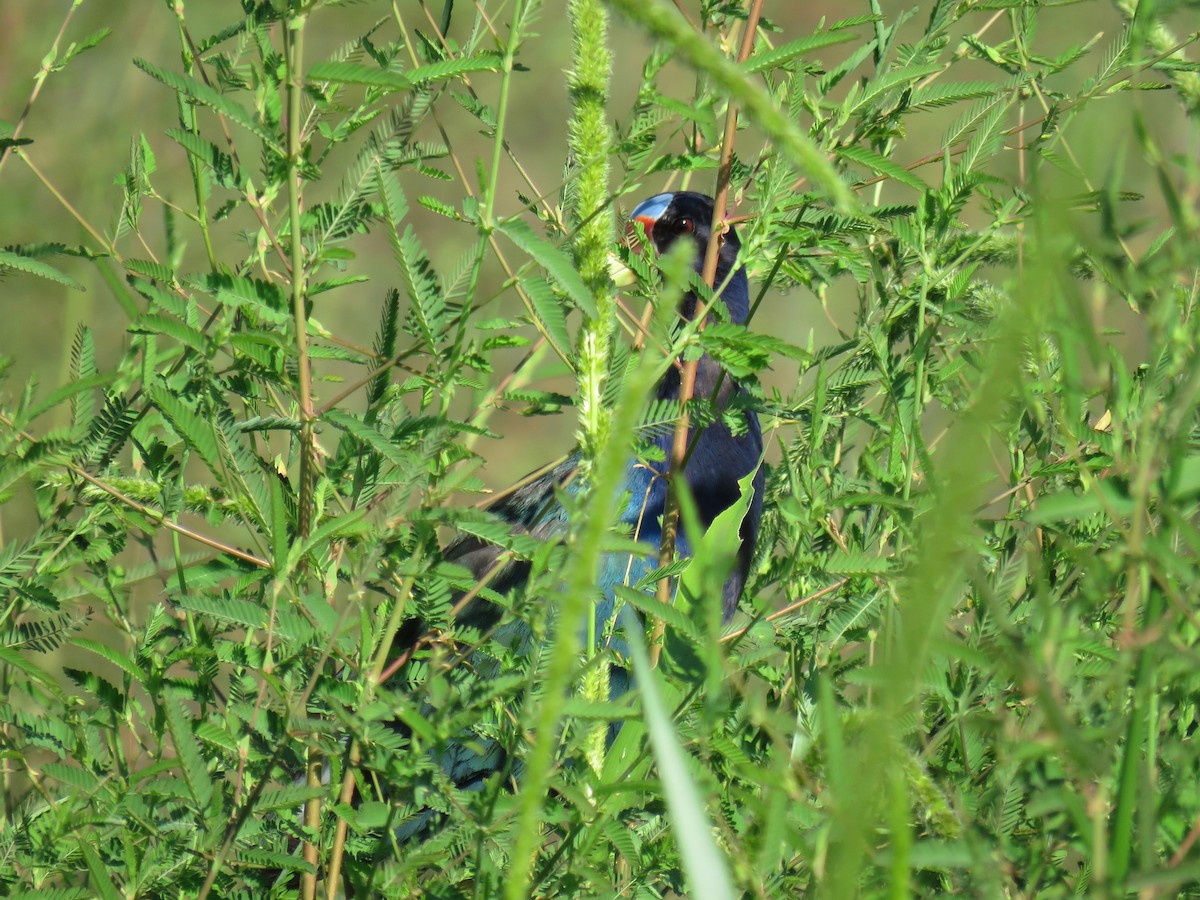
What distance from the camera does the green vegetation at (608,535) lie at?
2.49 feet

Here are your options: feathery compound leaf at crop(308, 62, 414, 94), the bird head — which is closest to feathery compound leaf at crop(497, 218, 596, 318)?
feathery compound leaf at crop(308, 62, 414, 94)

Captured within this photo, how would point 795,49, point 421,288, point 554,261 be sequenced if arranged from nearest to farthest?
point 554,261, point 421,288, point 795,49

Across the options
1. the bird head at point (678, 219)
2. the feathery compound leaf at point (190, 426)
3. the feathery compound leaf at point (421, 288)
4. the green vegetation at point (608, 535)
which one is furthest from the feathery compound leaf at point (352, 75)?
the bird head at point (678, 219)

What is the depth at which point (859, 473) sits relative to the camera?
5.39 feet

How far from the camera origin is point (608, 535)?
976 mm

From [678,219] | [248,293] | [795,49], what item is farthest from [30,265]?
[678,219]

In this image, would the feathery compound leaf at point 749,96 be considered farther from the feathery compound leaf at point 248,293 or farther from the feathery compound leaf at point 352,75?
the feathery compound leaf at point 248,293

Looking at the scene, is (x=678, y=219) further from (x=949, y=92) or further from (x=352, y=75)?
(x=352, y=75)

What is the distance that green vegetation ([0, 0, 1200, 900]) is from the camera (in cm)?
76

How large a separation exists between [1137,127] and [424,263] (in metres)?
0.59

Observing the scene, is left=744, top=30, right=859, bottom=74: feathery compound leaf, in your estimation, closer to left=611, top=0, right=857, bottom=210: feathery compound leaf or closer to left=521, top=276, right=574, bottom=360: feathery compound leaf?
left=521, top=276, right=574, bottom=360: feathery compound leaf

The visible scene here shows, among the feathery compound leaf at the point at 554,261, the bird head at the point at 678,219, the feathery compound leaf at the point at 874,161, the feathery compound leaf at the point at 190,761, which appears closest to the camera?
the feathery compound leaf at the point at 554,261

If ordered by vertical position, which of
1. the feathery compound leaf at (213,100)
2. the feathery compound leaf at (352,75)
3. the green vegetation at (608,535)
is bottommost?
the green vegetation at (608,535)

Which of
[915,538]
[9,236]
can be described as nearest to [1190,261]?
[915,538]
